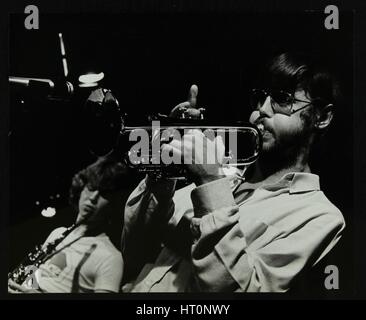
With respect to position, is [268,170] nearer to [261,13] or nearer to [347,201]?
[347,201]

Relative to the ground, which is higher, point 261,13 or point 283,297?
point 261,13

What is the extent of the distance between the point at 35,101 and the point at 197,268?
1.16 m

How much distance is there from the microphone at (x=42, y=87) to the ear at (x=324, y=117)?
122 cm

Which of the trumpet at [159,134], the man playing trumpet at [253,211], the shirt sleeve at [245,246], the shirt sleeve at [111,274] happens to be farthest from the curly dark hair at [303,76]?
the shirt sleeve at [111,274]

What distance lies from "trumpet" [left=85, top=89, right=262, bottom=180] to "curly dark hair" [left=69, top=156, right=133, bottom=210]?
7 centimetres

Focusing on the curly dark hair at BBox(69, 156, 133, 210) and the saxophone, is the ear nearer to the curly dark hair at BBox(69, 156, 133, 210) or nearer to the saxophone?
the curly dark hair at BBox(69, 156, 133, 210)

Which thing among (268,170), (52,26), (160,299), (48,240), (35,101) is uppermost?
(52,26)

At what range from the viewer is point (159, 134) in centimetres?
290

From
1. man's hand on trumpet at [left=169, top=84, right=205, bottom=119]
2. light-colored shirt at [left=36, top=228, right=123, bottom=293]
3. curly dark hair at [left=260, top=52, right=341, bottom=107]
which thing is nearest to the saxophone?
light-colored shirt at [left=36, top=228, right=123, bottom=293]

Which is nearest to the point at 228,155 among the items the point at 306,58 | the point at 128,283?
the point at 306,58

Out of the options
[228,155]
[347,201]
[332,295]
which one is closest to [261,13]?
[228,155]

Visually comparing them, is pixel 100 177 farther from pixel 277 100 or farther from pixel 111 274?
pixel 277 100

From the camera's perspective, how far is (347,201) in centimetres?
292

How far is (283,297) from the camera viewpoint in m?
2.89
